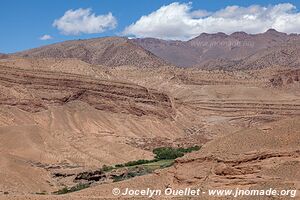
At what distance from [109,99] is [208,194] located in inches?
2355

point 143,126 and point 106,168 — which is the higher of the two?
point 143,126

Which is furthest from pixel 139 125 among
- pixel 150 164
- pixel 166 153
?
pixel 150 164

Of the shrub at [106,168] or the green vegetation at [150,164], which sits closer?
the green vegetation at [150,164]

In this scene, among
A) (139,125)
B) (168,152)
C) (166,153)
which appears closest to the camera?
(166,153)

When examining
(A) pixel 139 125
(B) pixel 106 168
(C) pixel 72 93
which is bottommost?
(B) pixel 106 168

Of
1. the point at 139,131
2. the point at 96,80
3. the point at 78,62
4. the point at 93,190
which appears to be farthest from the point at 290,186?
the point at 78,62

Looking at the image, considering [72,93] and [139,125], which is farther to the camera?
[139,125]

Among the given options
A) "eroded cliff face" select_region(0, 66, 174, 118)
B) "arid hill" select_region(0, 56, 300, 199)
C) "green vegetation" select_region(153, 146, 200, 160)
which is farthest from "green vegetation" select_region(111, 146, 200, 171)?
"eroded cliff face" select_region(0, 66, 174, 118)

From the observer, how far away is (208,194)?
25141mm

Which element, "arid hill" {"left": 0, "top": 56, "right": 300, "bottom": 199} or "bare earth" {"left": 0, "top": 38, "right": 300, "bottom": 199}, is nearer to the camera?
"bare earth" {"left": 0, "top": 38, "right": 300, "bottom": 199}

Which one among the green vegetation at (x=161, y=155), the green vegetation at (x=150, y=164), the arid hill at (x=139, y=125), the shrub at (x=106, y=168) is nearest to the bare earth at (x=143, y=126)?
the arid hill at (x=139, y=125)

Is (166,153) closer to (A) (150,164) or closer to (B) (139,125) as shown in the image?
(A) (150,164)

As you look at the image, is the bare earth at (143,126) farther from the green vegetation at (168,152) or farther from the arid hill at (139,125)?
the green vegetation at (168,152)

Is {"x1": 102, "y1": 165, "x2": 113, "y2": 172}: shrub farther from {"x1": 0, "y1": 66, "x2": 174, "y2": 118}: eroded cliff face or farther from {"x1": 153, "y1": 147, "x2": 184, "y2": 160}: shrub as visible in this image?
{"x1": 0, "y1": 66, "x2": 174, "y2": 118}: eroded cliff face
